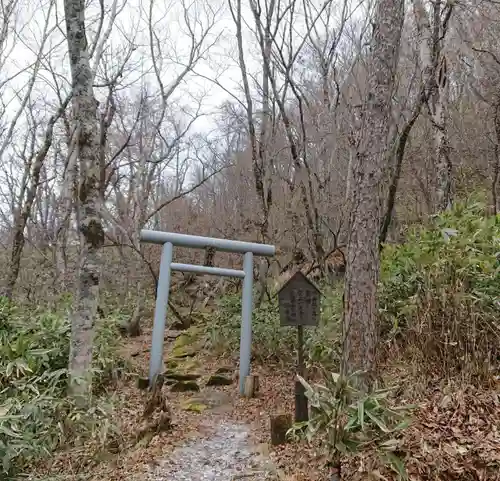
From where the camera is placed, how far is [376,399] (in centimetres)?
295

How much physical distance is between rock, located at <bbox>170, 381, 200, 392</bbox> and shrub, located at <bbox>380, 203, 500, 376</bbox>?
3025 millimetres

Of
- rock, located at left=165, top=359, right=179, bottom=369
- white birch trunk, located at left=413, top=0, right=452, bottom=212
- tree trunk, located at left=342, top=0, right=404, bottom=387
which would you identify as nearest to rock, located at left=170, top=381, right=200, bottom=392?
rock, located at left=165, top=359, right=179, bottom=369

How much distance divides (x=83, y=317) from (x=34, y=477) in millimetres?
1523

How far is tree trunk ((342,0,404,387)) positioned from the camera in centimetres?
368

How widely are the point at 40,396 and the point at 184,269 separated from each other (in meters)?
2.62

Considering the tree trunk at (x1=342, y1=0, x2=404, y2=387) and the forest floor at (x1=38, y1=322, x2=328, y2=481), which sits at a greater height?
the tree trunk at (x1=342, y1=0, x2=404, y2=387)

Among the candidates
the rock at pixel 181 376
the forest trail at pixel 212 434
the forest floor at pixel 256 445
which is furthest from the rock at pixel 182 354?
the forest floor at pixel 256 445

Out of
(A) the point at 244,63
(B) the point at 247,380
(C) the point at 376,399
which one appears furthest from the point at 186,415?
(A) the point at 244,63

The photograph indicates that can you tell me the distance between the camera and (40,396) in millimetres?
4418

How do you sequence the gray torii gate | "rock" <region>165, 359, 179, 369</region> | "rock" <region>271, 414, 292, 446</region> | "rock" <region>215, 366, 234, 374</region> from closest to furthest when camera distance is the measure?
"rock" <region>271, 414, 292, 446</region> < the gray torii gate < "rock" <region>215, 366, 234, 374</region> < "rock" <region>165, 359, 179, 369</region>

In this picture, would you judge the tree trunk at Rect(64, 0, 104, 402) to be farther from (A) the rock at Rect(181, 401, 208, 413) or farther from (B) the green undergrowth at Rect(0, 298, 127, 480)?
(A) the rock at Rect(181, 401, 208, 413)

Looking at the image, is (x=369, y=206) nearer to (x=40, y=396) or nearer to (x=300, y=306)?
(x=300, y=306)

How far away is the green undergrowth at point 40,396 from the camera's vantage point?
12.5 ft

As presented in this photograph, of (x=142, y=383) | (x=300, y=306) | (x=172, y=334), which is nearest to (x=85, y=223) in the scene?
(x=300, y=306)
